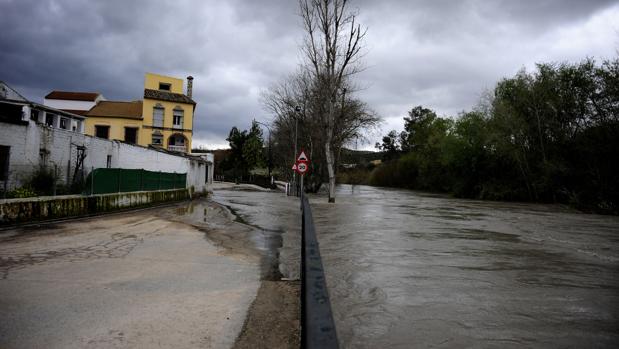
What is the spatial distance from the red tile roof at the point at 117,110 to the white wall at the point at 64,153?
24.8 m

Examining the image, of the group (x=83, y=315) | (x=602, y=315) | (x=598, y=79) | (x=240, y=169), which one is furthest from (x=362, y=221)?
(x=240, y=169)

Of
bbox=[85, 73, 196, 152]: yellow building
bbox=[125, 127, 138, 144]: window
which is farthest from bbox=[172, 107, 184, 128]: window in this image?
bbox=[125, 127, 138, 144]: window

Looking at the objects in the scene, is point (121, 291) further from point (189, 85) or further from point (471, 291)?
point (189, 85)

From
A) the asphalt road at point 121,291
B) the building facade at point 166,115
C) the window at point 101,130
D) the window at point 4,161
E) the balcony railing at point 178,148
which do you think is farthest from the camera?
the balcony railing at point 178,148

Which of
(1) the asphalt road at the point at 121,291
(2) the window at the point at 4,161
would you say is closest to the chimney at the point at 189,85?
(2) the window at the point at 4,161

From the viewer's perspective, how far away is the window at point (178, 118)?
4803 cm

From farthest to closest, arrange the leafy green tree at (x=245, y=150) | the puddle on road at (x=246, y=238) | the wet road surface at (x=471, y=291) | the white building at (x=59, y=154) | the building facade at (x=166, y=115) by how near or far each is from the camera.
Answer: the leafy green tree at (x=245, y=150), the building facade at (x=166, y=115), the white building at (x=59, y=154), the puddle on road at (x=246, y=238), the wet road surface at (x=471, y=291)

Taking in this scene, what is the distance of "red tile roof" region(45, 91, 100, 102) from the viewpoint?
4912 cm

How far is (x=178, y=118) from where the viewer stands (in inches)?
1902

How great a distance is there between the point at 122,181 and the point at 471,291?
13804mm

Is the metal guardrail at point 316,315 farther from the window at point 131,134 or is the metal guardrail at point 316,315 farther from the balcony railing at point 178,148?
the window at point 131,134

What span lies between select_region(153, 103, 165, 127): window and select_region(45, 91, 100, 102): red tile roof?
8.81 meters

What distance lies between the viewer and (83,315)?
3957 millimetres

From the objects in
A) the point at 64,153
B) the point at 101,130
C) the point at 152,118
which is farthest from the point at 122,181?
the point at 101,130
